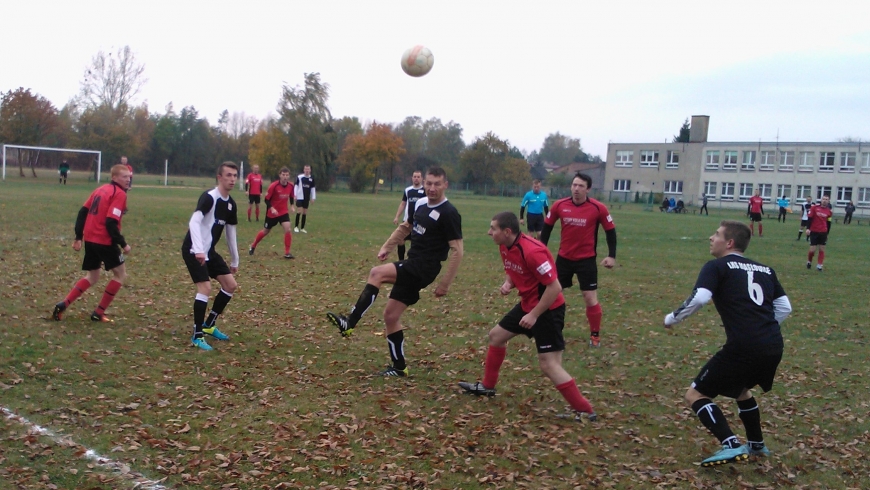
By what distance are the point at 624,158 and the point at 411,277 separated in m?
86.2

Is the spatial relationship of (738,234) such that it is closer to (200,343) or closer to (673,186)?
(200,343)

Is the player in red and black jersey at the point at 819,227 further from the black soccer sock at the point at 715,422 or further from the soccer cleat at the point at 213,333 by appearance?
the soccer cleat at the point at 213,333

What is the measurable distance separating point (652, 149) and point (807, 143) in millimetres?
17021

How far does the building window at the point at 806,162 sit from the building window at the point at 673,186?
42.4 feet

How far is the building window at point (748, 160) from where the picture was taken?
79.6m

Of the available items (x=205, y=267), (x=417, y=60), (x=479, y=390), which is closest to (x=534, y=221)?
(x=417, y=60)

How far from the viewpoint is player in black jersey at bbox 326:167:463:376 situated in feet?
22.8

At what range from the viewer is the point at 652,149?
8594 centimetres

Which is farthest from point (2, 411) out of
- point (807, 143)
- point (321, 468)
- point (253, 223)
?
point (807, 143)

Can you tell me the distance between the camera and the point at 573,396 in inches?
245

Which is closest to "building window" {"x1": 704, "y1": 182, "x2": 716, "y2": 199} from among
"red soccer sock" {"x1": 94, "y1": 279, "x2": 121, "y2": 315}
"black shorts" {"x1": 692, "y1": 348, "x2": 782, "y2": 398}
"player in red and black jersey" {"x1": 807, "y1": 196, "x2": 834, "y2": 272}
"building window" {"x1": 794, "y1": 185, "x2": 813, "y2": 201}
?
"building window" {"x1": 794, "y1": 185, "x2": 813, "y2": 201}

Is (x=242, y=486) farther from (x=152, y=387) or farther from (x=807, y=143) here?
(x=807, y=143)

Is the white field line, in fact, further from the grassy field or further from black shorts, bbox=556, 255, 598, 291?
black shorts, bbox=556, 255, 598, 291

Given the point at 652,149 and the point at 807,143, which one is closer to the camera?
the point at 807,143
